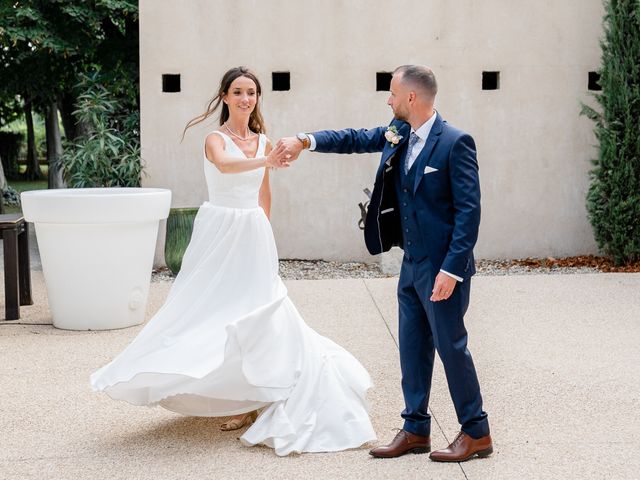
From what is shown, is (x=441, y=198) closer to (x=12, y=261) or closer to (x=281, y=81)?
(x=12, y=261)

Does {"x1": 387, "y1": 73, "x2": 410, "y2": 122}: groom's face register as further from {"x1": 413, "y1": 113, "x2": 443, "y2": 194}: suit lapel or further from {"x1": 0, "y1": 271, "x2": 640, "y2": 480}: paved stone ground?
{"x1": 0, "y1": 271, "x2": 640, "y2": 480}: paved stone ground

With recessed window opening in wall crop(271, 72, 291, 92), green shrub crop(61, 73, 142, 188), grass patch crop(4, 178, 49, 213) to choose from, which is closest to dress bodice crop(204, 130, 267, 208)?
green shrub crop(61, 73, 142, 188)

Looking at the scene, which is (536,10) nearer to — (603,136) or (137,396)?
(603,136)

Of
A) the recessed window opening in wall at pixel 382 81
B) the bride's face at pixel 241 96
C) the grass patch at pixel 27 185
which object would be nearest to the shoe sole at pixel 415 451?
the bride's face at pixel 241 96

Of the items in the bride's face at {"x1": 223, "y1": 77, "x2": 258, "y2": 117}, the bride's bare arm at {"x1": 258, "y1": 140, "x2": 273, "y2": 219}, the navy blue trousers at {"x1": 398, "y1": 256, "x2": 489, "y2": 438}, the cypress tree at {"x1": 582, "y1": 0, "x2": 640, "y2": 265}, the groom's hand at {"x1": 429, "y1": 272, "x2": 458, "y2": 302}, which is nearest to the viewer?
the groom's hand at {"x1": 429, "y1": 272, "x2": 458, "y2": 302}

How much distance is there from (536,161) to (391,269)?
224cm

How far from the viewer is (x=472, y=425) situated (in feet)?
13.3

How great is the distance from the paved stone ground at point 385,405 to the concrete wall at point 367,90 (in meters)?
2.39

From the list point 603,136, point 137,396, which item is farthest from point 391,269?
point 137,396

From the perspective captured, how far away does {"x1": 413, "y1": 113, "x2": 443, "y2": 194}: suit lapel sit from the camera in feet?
12.9

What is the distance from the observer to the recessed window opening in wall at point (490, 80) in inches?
407

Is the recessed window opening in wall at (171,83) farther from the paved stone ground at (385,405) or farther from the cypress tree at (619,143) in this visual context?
the cypress tree at (619,143)

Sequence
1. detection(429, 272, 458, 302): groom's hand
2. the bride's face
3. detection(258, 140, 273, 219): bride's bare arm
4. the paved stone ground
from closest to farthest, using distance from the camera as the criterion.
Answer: detection(429, 272, 458, 302): groom's hand
the paved stone ground
the bride's face
detection(258, 140, 273, 219): bride's bare arm

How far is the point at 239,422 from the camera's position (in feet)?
15.0
